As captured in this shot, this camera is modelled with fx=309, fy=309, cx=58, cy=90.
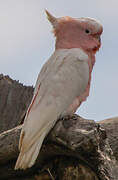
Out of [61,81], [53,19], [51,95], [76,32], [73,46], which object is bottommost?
[51,95]

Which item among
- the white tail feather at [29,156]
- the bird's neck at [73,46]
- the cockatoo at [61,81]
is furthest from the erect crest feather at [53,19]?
the white tail feather at [29,156]

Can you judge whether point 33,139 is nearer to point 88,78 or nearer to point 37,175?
point 37,175

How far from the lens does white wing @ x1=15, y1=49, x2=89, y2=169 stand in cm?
251

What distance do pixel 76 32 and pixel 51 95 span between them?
0.85 metres

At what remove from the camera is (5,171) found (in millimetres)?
2869

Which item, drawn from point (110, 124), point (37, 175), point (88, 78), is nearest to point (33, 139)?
point (37, 175)

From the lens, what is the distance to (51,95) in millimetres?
2826

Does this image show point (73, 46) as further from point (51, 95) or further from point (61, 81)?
point (51, 95)

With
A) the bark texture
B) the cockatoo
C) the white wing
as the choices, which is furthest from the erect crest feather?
the bark texture

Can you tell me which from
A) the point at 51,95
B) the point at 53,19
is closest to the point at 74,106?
the point at 51,95

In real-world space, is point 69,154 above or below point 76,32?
below

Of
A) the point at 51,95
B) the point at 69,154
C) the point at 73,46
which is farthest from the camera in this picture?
the point at 73,46

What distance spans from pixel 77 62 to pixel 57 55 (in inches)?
9.4

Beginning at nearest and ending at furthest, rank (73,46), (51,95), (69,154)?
1. (69,154)
2. (51,95)
3. (73,46)
